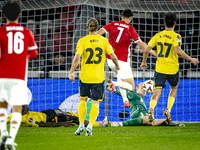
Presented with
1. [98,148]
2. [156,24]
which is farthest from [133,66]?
[98,148]

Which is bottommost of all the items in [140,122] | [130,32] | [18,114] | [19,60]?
[140,122]

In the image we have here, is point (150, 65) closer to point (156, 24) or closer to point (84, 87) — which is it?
point (156, 24)

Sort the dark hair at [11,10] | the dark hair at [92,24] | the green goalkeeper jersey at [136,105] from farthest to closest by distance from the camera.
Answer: the green goalkeeper jersey at [136,105], the dark hair at [92,24], the dark hair at [11,10]

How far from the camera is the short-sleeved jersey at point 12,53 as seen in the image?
11.0 ft

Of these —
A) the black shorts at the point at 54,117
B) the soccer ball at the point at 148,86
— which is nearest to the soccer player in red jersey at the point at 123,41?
the soccer ball at the point at 148,86

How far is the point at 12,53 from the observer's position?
11.1ft

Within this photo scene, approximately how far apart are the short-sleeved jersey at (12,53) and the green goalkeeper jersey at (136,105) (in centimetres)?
403

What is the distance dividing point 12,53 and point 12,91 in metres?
0.37

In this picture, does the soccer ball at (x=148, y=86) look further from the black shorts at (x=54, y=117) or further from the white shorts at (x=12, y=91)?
the white shorts at (x=12, y=91)

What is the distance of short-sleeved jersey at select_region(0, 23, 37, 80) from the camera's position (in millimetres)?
3354

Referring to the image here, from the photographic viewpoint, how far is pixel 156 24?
9.33 metres

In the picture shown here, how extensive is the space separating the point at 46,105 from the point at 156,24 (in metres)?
3.64

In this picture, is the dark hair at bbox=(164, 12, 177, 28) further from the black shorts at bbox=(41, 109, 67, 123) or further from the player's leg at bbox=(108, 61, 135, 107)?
the black shorts at bbox=(41, 109, 67, 123)

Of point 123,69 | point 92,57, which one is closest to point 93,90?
point 92,57
